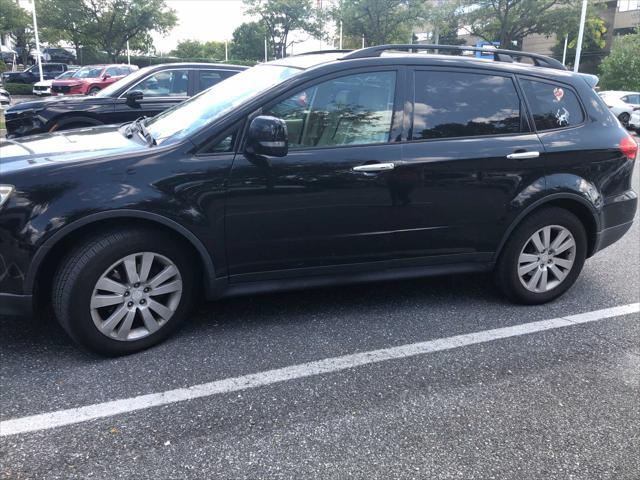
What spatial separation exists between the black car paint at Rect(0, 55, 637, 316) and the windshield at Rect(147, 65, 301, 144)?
0.54 feet

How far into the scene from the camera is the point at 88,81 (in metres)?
21.4

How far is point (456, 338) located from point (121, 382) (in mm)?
2047

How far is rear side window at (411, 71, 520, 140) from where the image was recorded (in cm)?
365

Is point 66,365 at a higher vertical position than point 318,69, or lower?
lower

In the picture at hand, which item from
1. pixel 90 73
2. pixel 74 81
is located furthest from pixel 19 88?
pixel 74 81

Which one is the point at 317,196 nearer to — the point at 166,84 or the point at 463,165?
the point at 463,165

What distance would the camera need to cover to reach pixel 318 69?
3.47m

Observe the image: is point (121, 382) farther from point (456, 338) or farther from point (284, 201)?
point (456, 338)

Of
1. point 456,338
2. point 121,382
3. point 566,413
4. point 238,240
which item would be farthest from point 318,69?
point 566,413

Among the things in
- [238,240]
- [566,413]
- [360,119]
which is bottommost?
[566,413]

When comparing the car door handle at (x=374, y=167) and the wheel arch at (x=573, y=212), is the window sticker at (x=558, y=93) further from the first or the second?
the car door handle at (x=374, y=167)

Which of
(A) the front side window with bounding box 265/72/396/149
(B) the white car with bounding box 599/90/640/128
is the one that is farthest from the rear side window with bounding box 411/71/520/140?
(B) the white car with bounding box 599/90/640/128

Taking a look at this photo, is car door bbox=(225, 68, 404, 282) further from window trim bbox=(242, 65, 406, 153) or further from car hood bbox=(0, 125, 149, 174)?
car hood bbox=(0, 125, 149, 174)

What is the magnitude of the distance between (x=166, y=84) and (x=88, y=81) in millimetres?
15248
